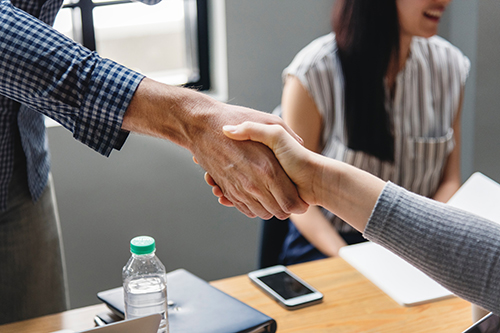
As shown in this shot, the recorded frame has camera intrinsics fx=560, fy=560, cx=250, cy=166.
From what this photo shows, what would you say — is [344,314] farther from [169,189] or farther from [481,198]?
[169,189]

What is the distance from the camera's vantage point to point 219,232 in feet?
8.50

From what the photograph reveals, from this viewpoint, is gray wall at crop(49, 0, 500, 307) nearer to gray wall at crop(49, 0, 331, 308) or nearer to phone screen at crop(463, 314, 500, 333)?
gray wall at crop(49, 0, 331, 308)

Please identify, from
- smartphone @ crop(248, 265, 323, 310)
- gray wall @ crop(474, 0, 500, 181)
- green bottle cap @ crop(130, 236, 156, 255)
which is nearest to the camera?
green bottle cap @ crop(130, 236, 156, 255)

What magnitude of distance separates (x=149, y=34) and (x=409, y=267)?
65.8 inches

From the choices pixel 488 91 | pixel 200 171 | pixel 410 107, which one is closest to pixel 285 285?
pixel 410 107

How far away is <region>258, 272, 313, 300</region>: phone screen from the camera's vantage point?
1.19m

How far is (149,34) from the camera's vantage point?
2.51m

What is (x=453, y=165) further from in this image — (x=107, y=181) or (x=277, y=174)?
(x=107, y=181)

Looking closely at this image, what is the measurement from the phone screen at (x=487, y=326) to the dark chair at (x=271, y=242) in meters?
0.85

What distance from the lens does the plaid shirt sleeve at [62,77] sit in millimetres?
1021

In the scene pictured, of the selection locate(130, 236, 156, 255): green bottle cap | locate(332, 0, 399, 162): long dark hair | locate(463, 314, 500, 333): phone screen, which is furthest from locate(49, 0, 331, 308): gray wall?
locate(463, 314, 500, 333): phone screen

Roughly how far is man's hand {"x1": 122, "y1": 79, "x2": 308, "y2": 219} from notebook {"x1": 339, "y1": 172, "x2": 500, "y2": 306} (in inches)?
10.6

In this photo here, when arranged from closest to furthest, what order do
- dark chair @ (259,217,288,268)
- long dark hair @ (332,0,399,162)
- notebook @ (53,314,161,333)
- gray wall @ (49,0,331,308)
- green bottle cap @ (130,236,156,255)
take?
1. notebook @ (53,314,161,333)
2. green bottle cap @ (130,236,156,255)
3. dark chair @ (259,217,288,268)
4. long dark hair @ (332,0,399,162)
5. gray wall @ (49,0,331,308)

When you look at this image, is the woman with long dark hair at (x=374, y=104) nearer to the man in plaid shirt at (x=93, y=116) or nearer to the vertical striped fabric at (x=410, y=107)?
the vertical striped fabric at (x=410, y=107)
